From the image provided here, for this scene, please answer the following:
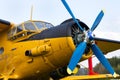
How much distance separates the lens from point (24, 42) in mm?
15289

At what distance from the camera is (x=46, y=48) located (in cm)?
1377

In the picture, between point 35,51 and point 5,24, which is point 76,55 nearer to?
point 35,51

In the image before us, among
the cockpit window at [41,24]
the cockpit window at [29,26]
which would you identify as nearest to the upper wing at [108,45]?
the cockpit window at [41,24]

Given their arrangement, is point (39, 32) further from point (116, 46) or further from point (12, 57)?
point (116, 46)

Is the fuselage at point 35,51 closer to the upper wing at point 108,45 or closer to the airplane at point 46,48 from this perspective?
the airplane at point 46,48

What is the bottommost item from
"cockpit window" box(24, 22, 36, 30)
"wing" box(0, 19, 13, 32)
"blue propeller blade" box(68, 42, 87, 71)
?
"blue propeller blade" box(68, 42, 87, 71)

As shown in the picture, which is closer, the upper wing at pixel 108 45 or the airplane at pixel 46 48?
the airplane at pixel 46 48

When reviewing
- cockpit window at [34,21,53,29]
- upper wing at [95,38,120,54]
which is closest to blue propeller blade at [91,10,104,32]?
upper wing at [95,38,120,54]

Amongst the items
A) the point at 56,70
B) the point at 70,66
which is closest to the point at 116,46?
the point at 56,70

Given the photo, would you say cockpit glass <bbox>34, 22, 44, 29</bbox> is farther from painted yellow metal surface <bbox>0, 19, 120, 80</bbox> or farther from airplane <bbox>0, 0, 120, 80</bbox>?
painted yellow metal surface <bbox>0, 19, 120, 80</bbox>

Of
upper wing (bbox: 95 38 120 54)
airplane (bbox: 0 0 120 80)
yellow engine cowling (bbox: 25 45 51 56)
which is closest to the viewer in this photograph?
airplane (bbox: 0 0 120 80)

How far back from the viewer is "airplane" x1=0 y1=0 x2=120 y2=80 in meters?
13.3

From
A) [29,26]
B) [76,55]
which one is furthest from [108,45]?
[76,55]

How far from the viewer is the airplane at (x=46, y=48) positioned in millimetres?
13344
